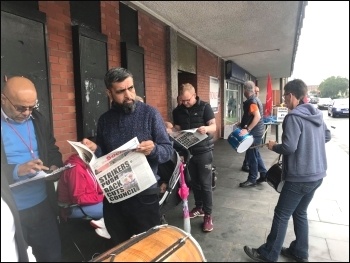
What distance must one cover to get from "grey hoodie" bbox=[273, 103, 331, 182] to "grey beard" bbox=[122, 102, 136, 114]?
958mm

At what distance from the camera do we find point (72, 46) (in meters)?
1.88

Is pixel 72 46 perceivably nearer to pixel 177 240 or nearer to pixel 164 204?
pixel 164 204

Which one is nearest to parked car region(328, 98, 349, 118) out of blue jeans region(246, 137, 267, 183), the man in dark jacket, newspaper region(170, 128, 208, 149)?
newspaper region(170, 128, 208, 149)

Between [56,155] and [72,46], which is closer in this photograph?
[56,155]

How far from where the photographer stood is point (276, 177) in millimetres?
1811

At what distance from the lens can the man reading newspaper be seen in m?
1.34

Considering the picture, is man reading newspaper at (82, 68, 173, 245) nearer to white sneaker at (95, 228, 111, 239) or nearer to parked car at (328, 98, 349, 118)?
white sneaker at (95, 228, 111, 239)

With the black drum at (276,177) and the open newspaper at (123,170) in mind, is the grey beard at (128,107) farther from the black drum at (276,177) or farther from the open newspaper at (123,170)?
the black drum at (276,177)

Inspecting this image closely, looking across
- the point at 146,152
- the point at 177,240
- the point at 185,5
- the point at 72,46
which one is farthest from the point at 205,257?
the point at 72,46

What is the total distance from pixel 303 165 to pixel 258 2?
50.5 inches

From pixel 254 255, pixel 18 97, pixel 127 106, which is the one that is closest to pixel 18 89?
pixel 18 97

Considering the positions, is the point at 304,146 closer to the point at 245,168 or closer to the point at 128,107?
the point at 128,107

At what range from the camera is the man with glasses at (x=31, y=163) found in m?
0.79

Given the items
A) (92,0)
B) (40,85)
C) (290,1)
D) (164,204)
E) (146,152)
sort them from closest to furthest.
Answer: (290,1)
(92,0)
(146,152)
(40,85)
(164,204)
